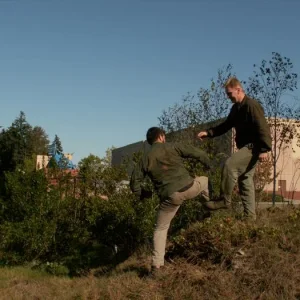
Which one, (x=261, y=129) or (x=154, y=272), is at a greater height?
(x=261, y=129)

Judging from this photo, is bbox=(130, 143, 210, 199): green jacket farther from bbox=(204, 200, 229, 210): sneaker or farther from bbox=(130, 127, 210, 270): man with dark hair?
bbox=(204, 200, 229, 210): sneaker

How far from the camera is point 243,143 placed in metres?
6.81

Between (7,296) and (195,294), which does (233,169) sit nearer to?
(195,294)

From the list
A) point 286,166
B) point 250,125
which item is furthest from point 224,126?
point 286,166

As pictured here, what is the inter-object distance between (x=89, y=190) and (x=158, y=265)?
5.33 meters

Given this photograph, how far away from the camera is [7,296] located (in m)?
7.49

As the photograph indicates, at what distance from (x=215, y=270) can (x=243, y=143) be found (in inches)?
70.9

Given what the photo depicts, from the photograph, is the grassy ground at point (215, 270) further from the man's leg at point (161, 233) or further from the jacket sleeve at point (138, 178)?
the jacket sleeve at point (138, 178)

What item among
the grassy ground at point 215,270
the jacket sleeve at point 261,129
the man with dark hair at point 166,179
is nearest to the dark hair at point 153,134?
the man with dark hair at point 166,179

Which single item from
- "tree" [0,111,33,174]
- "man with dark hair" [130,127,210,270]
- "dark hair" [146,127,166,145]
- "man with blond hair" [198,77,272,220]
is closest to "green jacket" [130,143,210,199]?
"man with dark hair" [130,127,210,270]

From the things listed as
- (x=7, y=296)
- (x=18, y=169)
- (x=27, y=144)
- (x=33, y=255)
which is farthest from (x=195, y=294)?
(x=27, y=144)

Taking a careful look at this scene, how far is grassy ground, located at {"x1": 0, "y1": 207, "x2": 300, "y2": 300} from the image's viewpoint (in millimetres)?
5512

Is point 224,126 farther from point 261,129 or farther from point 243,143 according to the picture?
point 261,129

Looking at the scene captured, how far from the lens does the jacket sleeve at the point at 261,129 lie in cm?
638
